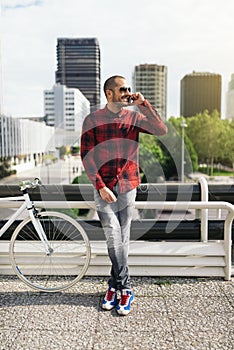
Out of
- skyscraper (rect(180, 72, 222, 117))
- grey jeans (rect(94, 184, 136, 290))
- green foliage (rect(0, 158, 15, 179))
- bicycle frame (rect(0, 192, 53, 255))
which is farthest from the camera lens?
skyscraper (rect(180, 72, 222, 117))

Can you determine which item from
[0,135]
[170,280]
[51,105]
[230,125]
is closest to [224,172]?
[230,125]

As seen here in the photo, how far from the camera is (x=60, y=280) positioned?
325 centimetres

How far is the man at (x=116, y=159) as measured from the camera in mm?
2705

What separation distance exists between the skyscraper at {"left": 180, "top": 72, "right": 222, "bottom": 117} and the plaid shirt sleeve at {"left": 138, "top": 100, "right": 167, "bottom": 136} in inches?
4474

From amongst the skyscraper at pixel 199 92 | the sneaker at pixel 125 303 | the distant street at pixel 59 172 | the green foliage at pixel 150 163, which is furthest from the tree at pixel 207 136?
the skyscraper at pixel 199 92

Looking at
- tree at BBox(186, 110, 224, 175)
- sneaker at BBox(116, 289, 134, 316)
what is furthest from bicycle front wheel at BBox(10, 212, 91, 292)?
tree at BBox(186, 110, 224, 175)

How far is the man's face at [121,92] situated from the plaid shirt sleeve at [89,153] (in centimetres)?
25

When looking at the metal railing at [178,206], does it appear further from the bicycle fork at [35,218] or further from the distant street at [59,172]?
the distant street at [59,172]

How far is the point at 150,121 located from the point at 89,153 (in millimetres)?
505

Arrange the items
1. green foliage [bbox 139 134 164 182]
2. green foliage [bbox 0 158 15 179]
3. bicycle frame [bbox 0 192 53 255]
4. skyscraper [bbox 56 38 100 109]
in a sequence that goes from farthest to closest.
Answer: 1. skyscraper [bbox 56 38 100 109]
2. green foliage [bbox 0 158 15 179]
3. green foliage [bbox 139 134 164 182]
4. bicycle frame [bbox 0 192 53 255]

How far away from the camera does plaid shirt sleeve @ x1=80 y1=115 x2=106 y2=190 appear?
A: 2711 millimetres

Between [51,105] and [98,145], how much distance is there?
368 feet

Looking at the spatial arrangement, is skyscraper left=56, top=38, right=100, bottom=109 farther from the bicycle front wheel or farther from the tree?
the bicycle front wheel

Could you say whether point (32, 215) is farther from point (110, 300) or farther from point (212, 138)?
point (212, 138)
